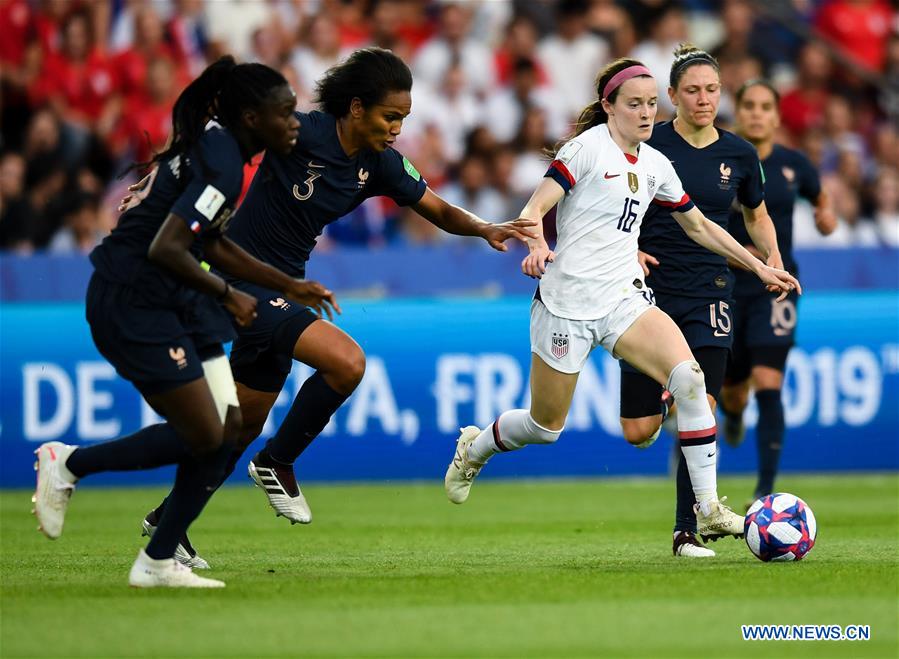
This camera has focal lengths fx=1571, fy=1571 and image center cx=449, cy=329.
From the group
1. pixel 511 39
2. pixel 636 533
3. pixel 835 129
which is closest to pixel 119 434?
pixel 636 533

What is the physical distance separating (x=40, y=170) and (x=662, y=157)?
881 centimetres

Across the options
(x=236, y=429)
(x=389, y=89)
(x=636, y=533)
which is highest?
(x=389, y=89)

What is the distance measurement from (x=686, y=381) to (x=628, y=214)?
3.22 feet

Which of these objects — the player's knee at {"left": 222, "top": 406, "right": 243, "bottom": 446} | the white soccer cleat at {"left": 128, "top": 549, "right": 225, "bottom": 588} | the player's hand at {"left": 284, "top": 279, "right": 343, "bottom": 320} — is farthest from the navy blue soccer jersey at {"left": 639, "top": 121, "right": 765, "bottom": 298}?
the white soccer cleat at {"left": 128, "top": 549, "right": 225, "bottom": 588}

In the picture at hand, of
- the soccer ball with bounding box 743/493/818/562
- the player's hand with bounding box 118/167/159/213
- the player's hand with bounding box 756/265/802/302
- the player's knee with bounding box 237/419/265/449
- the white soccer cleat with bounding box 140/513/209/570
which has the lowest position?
the white soccer cleat with bounding box 140/513/209/570

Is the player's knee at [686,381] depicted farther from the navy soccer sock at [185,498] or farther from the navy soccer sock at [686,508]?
the navy soccer sock at [185,498]

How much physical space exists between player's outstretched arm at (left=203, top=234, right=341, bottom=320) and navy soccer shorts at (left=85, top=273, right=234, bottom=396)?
33 centimetres

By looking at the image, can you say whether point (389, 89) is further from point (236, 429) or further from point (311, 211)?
point (236, 429)

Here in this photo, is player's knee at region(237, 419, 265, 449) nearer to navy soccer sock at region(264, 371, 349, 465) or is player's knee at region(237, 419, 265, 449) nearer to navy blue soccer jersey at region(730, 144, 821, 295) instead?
navy soccer sock at region(264, 371, 349, 465)

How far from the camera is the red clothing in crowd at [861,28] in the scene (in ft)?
66.3

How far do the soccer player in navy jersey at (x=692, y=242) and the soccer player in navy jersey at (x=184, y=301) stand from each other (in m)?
2.62

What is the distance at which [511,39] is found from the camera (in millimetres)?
18391

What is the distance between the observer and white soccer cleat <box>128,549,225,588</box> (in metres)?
7.05

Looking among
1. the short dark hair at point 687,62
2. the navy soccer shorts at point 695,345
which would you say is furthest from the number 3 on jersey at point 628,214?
the short dark hair at point 687,62
